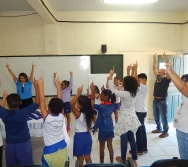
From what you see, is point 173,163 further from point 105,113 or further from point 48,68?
point 48,68

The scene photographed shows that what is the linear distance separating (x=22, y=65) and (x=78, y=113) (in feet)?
11.0

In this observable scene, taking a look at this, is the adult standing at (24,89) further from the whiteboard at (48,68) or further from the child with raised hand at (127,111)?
the child with raised hand at (127,111)

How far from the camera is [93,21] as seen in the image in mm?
5043

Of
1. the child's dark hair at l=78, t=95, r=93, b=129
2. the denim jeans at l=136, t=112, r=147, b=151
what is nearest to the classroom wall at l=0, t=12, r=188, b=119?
the denim jeans at l=136, t=112, r=147, b=151

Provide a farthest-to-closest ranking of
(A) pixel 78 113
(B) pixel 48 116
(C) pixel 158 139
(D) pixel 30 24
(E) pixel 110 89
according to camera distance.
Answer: (D) pixel 30 24, (C) pixel 158 139, (E) pixel 110 89, (A) pixel 78 113, (B) pixel 48 116

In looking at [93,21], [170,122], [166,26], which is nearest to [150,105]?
[170,122]

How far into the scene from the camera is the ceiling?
170 inches

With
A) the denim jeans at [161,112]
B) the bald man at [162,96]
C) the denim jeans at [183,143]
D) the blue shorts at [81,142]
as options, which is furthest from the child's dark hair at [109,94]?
the denim jeans at [161,112]

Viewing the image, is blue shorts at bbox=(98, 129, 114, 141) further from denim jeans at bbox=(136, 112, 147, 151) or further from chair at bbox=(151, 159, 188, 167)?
chair at bbox=(151, 159, 188, 167)

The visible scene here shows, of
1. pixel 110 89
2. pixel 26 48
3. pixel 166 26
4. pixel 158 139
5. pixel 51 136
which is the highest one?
pixel 166 26

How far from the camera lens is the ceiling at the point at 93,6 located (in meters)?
4.31

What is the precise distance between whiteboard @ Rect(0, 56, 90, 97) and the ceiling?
125 cm

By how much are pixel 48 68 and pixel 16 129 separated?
3183 millimetres

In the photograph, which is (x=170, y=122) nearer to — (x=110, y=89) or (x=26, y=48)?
(x=110, y=89)
